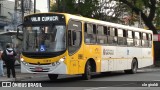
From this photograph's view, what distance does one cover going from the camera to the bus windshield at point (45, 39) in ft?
65.0

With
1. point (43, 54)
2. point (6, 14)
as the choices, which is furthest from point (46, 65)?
point (6, 14)

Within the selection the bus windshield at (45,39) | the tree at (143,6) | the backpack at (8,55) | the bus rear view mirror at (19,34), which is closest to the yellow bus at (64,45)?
the bus windshield at (45,39)

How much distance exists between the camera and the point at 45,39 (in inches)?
784

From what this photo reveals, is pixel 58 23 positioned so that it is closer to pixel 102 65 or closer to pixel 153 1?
pixel 102 65

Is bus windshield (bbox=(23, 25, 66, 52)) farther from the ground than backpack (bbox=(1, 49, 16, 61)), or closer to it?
farther from the ground

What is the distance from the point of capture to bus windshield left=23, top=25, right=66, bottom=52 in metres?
19.8

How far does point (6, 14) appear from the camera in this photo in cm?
5459

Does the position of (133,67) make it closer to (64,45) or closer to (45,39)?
(64,45)

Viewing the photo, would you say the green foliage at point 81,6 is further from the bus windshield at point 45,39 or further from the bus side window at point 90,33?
the bus windshield at point 45,39

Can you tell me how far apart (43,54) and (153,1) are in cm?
2440

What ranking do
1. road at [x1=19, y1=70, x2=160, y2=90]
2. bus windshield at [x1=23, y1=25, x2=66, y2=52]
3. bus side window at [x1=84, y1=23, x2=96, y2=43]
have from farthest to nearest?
bus side window at [x1=84, y1=23, x2=96, y2=43] → bus windshield at [x1=23, y1=25, x2=66, y2=52] → road at [x1=19, y1=70, x2=160, y2=90]

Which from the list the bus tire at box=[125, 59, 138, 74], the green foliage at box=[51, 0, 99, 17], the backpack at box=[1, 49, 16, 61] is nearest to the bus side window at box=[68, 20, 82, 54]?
the backpack at box=[1, 49, 16, 61]

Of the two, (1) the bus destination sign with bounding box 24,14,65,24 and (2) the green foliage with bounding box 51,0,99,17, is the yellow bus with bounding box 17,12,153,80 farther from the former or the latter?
(2) the green foliage with bounding box 51,0,99,17

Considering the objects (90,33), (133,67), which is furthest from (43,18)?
(133,67)
